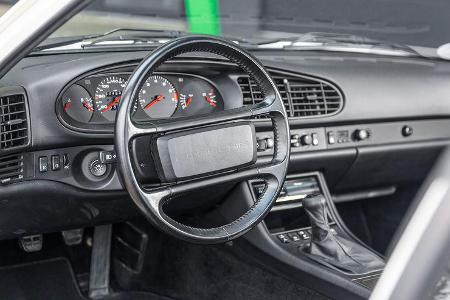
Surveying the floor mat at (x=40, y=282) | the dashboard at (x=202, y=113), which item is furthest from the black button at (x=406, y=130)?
the floor mat at (x=40, y=282)

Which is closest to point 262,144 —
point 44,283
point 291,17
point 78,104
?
point 78,104

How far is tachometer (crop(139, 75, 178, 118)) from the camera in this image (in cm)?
228

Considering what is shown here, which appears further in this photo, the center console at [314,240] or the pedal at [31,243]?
the pedal at [31,243]

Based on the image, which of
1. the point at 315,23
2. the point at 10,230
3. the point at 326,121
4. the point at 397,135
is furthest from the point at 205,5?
the point at 10,230

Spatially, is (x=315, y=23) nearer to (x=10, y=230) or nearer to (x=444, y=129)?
(x=444, y=129)

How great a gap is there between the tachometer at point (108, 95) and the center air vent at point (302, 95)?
0.43 m

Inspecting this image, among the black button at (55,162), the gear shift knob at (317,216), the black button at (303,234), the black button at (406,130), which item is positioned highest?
the black button at (55,162)

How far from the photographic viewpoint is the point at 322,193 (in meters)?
2.77

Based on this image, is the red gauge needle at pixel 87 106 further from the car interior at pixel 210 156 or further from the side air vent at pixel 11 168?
the side air vent at pixel 11 168

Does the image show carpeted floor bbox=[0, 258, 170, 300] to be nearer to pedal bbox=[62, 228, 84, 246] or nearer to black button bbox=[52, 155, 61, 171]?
pedal bbox=[62, 228, 84, 246]

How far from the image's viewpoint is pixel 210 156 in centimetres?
196

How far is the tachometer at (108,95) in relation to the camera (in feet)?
7.30

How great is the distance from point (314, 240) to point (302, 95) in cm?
52

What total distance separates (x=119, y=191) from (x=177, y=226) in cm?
49
